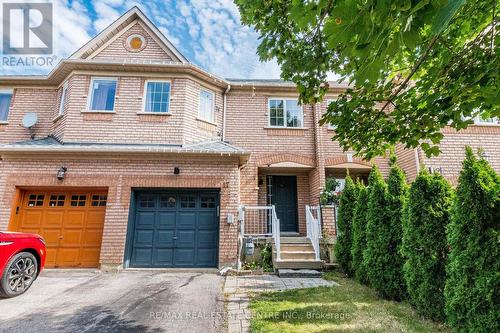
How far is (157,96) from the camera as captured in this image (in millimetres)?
9383

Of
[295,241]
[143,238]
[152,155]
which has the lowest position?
[295,241]

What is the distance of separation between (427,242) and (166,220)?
6.74 m

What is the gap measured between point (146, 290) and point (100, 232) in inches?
139

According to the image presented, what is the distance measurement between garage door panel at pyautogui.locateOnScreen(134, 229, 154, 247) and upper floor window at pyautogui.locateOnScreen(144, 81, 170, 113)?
14.0ft

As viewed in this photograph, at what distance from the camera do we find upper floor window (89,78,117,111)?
9.12 meters

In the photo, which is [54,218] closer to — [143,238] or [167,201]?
[143,238]

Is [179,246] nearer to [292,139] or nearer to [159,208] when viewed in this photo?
[159,208]

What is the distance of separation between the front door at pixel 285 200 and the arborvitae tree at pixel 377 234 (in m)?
4.65

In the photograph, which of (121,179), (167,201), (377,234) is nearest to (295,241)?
(377,234)

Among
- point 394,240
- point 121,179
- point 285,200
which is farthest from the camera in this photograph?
point 285,200

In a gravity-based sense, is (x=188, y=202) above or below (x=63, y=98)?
below

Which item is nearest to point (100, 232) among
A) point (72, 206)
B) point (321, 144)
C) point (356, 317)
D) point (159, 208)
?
point (72, 206)

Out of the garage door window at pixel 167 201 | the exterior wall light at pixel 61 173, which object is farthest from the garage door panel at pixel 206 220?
the exterior wall light at pixel 61 173

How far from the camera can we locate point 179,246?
7.76 m
